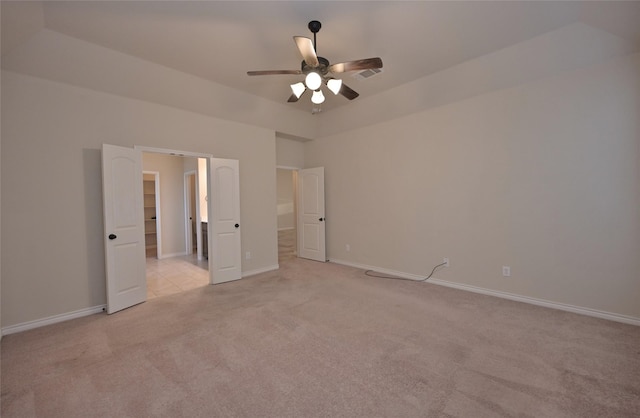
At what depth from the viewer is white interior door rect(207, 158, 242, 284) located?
14.1 feet

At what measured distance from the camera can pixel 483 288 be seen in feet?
12.3

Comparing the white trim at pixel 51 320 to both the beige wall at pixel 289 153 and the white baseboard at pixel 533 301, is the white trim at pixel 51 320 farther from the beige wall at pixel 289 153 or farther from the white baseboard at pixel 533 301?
the white baseboard at pixel 533 301

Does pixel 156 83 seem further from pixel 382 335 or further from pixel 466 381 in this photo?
pixel 466 381

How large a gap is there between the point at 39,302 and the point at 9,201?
1156 mm

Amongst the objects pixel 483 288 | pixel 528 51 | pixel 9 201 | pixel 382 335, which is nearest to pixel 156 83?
pixel 9 201

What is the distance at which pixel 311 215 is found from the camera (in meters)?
6.01

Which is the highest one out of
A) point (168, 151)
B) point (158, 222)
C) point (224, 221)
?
point (168, 151)

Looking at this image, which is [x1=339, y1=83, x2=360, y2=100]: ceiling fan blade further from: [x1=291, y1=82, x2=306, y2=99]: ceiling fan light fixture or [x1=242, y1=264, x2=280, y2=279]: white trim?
[x1=242, y1=264, x2=280, y2=279]: white trim

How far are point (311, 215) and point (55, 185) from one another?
4174 millimetres

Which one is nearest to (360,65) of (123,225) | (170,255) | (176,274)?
(123,225)

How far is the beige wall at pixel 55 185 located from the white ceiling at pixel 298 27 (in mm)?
669

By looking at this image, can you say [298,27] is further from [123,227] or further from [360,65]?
[123,227]

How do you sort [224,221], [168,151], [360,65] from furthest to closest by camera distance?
[224,221]
[168,151]
[360,65]

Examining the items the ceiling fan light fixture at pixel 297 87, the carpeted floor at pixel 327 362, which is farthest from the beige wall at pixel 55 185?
the ceiling fan light fixture at pixel 297 87
